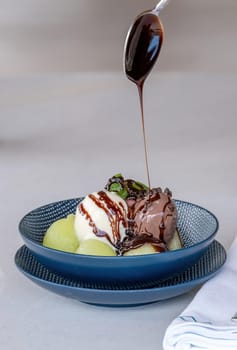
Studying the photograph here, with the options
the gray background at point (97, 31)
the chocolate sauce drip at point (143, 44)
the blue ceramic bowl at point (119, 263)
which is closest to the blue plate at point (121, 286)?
the blue ceramic bowl at point (119, 263)

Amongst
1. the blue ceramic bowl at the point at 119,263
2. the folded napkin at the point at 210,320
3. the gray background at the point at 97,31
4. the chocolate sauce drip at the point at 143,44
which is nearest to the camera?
the folded napkin at the point at 210,320

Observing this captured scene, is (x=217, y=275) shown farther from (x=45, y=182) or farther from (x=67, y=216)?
(x=45, y=182)

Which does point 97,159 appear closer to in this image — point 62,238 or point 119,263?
point 62,238

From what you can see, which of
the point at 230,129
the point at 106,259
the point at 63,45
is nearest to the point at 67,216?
the point at 106,259

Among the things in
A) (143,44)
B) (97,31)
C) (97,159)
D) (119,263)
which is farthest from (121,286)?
(97,31)

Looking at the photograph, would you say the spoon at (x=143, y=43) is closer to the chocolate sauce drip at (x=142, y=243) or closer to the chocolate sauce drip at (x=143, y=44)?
the chocolate sauce drip at (x=143, y=44)
